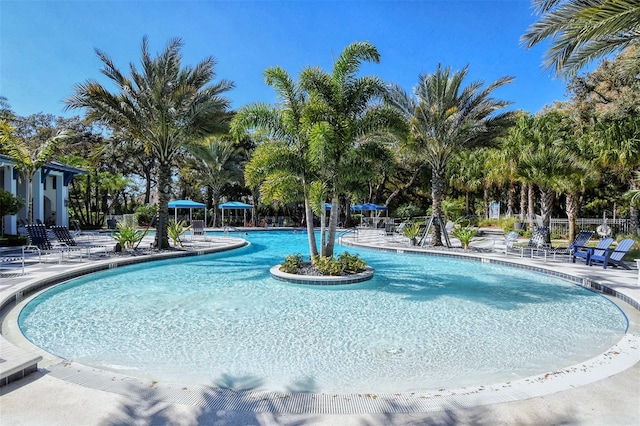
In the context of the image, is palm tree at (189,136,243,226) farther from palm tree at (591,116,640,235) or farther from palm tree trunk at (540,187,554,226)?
palm tree at (591,116,640,235)

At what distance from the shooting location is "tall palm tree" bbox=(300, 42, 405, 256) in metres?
9.88

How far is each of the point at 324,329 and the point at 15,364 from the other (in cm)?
398

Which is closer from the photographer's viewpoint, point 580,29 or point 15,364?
point 15,364

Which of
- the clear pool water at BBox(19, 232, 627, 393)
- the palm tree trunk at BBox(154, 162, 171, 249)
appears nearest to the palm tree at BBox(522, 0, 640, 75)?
the clear pool water at BBox(19, 232, 627, 393)

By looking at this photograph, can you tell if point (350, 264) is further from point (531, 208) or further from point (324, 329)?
point (531, 208)

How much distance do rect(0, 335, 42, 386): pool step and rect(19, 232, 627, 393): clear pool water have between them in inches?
33.7

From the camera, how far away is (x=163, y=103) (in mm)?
14273

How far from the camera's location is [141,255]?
13.4 m

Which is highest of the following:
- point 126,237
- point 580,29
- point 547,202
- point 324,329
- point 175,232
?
point 580,29

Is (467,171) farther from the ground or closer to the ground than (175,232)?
farther from the ground

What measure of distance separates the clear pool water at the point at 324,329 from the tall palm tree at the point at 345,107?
10.5 ft

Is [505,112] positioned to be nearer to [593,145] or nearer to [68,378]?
[593,145]

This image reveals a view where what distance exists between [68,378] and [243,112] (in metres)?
7.85

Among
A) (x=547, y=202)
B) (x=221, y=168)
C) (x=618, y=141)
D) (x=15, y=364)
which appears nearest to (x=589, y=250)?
(x=618, y=141)
